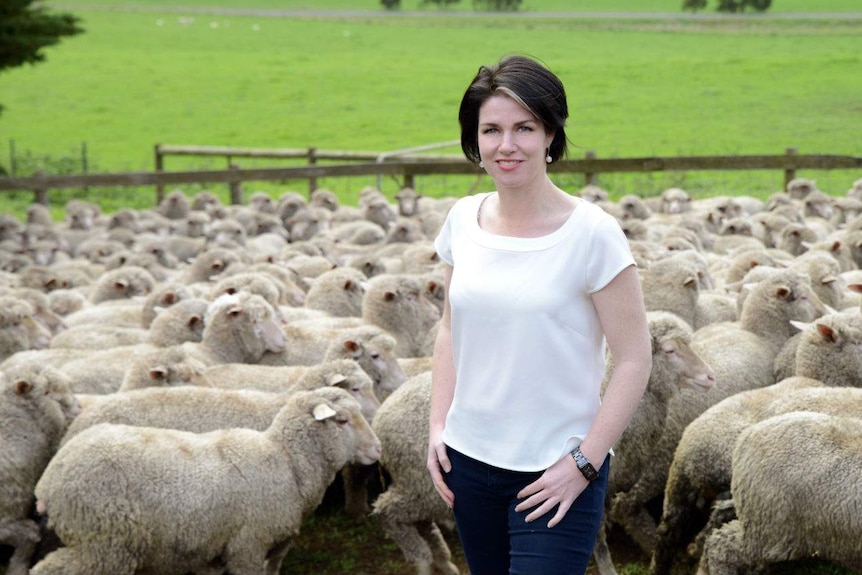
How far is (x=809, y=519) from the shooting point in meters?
4.68

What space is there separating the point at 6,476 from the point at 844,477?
413cm

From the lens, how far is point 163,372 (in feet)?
21.4

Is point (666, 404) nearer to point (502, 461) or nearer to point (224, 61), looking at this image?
point (502, 461)

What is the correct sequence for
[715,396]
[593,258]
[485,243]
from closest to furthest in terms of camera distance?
[593,258] → [485,243] → [715,396]

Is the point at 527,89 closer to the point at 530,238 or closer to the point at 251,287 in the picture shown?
the point at 530,238

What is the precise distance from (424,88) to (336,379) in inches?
1437

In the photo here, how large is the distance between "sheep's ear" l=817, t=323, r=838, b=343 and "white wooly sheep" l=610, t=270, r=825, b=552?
62cm

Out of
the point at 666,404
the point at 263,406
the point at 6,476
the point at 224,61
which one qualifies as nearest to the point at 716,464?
the point at 666,404

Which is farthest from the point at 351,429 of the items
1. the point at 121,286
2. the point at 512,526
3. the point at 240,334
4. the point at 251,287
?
the point at 121,286

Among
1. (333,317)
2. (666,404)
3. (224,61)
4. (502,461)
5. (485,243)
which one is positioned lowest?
(224,61)

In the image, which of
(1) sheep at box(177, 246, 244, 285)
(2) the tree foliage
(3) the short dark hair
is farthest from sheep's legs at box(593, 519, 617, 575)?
(2) the tree foliage

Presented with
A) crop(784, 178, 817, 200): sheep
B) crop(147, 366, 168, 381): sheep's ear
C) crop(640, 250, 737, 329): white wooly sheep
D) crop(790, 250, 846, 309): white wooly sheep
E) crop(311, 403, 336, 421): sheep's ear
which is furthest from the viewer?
crop(784, 178, 817, 200): sheep

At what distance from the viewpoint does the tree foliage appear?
58.2ft

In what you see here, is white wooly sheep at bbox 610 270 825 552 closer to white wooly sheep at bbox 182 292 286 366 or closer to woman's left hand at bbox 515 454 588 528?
white wooly sheep at bbox 182 292 286 366
